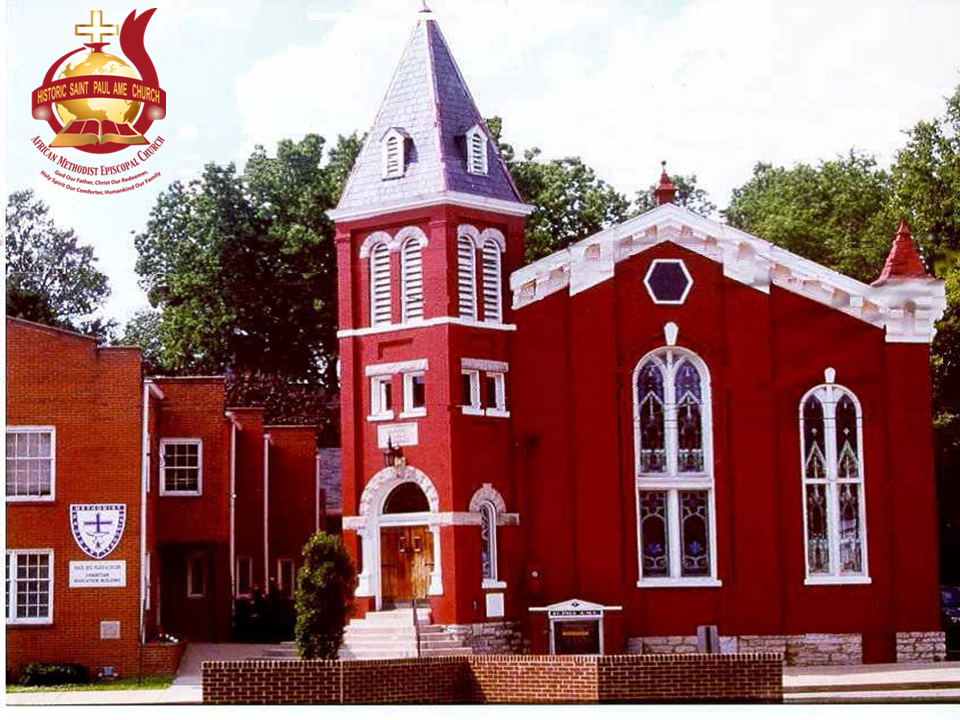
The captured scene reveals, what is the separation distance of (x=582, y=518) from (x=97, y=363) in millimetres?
7797

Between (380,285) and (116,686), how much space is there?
7393 millimetres

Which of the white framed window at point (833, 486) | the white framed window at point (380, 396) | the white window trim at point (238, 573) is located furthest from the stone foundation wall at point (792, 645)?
the white window trim at point (238, 573)

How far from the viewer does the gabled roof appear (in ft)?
104

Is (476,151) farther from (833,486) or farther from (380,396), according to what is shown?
(833,486)

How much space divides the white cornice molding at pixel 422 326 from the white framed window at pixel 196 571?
4318mm

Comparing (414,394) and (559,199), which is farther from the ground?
(559,199)

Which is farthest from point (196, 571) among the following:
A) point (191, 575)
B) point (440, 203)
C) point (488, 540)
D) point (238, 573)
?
point (440, 203)

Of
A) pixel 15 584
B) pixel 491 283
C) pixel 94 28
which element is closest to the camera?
pixel 94 28

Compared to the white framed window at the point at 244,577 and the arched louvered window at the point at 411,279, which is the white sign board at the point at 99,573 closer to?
the white framed window at the point at 244,577

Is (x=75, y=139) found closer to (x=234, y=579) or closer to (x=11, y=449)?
(x=11, y=449)

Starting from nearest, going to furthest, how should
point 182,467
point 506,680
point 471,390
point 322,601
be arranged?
point 506,680 → point 322,601 → point 471,390 → point 182,467

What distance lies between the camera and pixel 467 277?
3116cm

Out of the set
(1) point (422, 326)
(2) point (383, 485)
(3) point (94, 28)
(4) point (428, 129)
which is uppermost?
(3) point (94, 28)

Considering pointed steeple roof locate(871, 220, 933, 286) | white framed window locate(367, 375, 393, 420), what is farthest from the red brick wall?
pointed steeple roof locate(871, 220, 933, 286)
